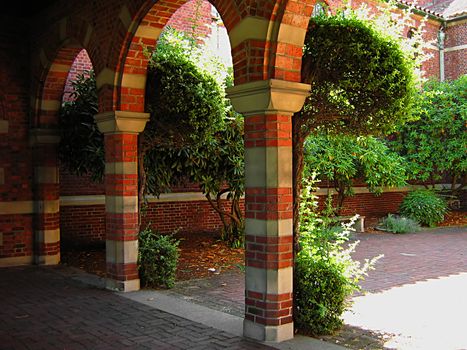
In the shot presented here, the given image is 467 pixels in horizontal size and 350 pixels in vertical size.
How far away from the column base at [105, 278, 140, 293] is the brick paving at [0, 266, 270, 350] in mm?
135

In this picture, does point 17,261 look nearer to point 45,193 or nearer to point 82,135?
point 45,193

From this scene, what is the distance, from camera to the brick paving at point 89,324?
188 inches

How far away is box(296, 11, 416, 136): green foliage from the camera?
5066mm

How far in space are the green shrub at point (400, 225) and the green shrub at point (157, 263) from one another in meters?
8.95

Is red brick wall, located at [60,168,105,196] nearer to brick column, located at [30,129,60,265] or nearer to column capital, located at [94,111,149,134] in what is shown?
brick column, located at [30,129,60,265]

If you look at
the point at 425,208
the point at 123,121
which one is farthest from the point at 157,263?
the point at 425,208

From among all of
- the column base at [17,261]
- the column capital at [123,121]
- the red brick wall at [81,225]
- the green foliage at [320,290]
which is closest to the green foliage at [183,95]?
the column capital at [123,121]

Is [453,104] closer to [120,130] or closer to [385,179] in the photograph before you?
[385,179]

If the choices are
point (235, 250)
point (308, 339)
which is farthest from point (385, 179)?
point (308, 339)

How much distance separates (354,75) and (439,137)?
1316cm

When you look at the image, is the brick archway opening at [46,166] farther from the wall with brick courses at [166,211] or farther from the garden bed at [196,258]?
the wall with brick courses at [166,211]

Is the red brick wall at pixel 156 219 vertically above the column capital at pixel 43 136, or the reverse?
the column capital at pixel 43 136

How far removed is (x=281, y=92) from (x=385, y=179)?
1070 cm

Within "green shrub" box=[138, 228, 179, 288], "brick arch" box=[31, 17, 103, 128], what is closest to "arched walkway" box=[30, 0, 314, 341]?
"green shrub" box=[138, 228, 179, 288]
